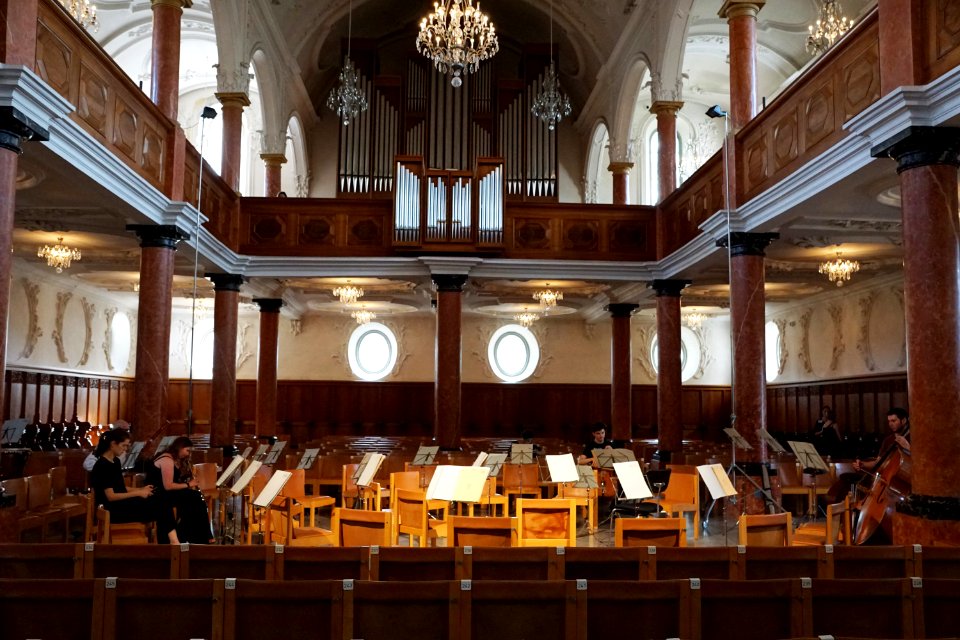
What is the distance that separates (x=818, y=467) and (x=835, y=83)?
460 centimetres

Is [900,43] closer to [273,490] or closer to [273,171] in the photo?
[273,490]

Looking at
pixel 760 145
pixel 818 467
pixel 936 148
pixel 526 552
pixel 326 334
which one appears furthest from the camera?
pixel 326 334

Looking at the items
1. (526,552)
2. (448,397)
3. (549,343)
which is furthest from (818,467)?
(549,343)

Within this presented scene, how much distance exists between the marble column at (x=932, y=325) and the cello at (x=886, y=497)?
0.28 meters

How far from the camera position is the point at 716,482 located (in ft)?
27.8

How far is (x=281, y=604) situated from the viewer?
14.5 feet

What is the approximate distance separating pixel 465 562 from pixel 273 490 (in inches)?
123

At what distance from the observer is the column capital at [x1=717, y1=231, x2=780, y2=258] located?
13000mm

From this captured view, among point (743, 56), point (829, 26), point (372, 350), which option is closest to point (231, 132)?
point (743, 56)

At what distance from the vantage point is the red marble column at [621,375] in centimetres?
2119

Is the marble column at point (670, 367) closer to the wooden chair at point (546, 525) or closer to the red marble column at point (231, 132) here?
the red marble column at point (231, 132)

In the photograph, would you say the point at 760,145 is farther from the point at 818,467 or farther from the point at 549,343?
the point at 549,343

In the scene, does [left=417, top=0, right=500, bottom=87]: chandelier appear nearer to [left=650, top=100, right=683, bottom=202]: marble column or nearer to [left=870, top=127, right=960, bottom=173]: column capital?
[left=650, top=100, right=683, bottom=202]: marble column

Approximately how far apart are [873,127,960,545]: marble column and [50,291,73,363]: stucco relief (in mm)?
19127
